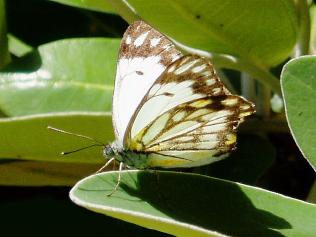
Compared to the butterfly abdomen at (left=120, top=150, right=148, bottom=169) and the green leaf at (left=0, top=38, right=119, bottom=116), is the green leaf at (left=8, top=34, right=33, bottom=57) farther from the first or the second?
the butterfly abdomen at (left=120, top=150, right=148, bottom=169)

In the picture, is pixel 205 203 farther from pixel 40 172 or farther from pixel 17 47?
pixel 17 47

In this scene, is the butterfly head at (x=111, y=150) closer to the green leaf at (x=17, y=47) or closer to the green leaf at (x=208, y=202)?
the green leaf at (x=208, y=202)

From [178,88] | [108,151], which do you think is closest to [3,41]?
[108,151]

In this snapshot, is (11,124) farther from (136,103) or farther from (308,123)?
(308,123)

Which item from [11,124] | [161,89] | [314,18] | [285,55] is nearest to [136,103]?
[161,89]

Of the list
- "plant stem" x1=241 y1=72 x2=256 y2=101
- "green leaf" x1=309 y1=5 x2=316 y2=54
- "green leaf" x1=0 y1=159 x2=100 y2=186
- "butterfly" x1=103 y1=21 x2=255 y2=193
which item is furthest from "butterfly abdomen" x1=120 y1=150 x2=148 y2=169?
"green leaf" x1=309 y1=5 x2=316 y2=54
